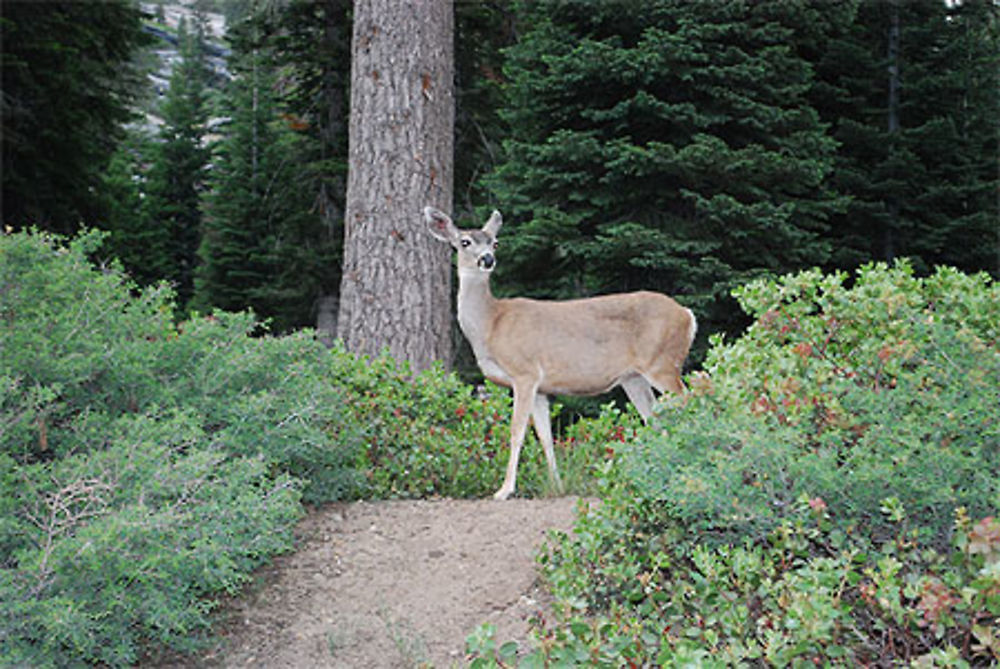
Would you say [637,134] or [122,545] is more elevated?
[637,134]

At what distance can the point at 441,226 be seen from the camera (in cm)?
641

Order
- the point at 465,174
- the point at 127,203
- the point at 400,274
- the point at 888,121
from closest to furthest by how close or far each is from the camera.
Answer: the point at 400,274 → the point at 465,174 → the point at 888,121 → the point at 127,203

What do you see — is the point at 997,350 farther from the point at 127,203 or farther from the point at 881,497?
the point at 127,203

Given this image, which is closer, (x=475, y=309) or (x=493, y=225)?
(x=475, y=309)

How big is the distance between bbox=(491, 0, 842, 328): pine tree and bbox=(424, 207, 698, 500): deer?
3160 mm

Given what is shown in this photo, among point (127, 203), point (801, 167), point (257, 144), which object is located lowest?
point (127, 203)

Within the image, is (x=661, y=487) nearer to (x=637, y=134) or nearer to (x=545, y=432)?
(x=545, y=432)

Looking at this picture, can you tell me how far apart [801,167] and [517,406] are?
18.6 feet

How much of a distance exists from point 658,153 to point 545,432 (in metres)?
4.59

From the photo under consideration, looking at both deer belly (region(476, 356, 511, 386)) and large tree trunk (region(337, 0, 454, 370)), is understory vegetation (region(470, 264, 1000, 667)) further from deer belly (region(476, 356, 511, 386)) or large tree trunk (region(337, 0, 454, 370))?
large tree trunk (region(337, 0, 454, 370))

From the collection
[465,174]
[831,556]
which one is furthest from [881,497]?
[465,174]

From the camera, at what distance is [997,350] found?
3941 mm

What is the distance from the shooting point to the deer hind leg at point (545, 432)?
20.1 feet

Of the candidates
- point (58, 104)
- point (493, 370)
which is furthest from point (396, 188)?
point (58, 104)
